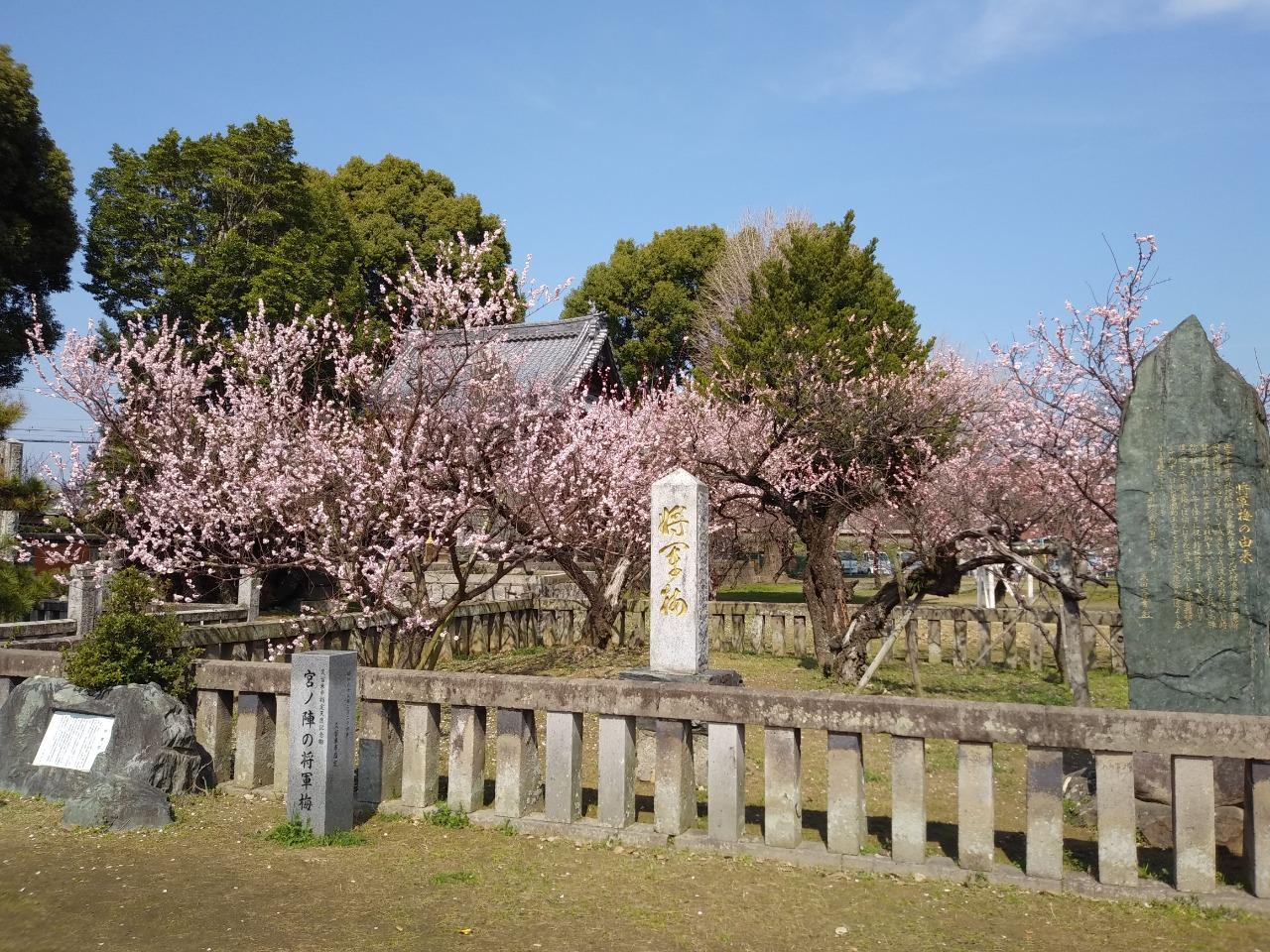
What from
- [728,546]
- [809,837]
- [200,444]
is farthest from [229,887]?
[728,546]

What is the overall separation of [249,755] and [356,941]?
3.13 meters

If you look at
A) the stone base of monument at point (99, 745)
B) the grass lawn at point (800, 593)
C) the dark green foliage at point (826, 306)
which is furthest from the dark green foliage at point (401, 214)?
the stone base of monument at point (99, 745)

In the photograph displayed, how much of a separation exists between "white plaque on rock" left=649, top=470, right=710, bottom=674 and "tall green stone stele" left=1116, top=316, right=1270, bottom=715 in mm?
3672

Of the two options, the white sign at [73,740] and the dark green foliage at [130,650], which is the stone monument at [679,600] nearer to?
the dark green foliage at [130,650]

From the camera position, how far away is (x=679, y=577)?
29.3 feet

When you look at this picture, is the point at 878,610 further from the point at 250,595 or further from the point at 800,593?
the point at 800,593

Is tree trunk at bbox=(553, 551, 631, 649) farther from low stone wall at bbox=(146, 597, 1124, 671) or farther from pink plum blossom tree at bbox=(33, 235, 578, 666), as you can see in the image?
pink plum blossom tree at bbox=(33, 235, 578, 666)

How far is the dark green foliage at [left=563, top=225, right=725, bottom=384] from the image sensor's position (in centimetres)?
3875

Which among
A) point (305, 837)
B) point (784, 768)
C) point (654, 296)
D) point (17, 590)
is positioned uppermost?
point (654, 296)

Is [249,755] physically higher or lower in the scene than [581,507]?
lower

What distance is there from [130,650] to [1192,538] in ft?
26.9

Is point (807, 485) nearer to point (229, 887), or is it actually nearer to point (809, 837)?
point (809, 837)

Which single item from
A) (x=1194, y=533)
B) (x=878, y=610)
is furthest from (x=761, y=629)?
(x=1194, y=533)

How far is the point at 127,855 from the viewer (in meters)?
5.93
